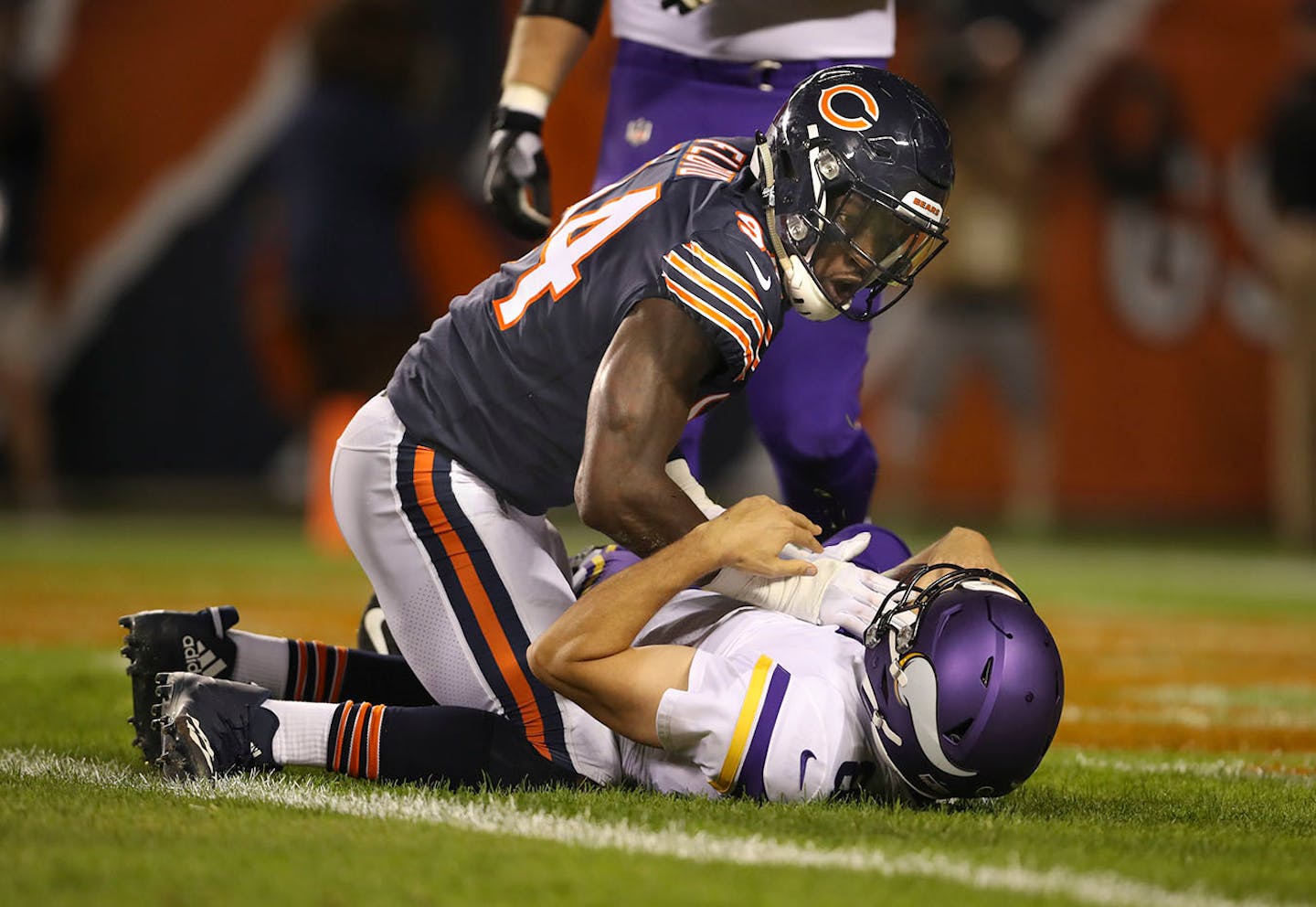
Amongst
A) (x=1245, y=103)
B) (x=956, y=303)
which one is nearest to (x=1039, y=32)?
(x=1245, y=103)

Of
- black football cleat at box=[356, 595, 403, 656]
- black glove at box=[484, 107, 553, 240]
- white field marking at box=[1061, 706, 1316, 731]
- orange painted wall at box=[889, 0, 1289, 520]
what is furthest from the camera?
orange painted wall at box=[889, 0, 1289, 520]

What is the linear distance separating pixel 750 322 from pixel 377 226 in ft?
20.5

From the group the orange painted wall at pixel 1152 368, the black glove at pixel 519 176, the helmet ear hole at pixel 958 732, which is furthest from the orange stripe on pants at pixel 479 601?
the orange painted wall at pixel 1152 368

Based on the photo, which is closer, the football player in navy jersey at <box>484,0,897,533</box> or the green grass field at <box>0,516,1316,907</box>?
the green grass field at <box>0,516,1316,907</box>

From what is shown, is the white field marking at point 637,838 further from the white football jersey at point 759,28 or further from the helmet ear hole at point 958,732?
the white football jersey at point 759,28

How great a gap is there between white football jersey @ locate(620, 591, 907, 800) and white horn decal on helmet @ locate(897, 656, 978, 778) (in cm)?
13

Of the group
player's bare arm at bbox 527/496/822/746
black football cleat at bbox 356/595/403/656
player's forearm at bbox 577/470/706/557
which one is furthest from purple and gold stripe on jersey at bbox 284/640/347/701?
player's forearm at bbox 577/470/706/557

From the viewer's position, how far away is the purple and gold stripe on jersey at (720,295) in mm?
2840

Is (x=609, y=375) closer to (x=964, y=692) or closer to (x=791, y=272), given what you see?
(x=791, y=272)

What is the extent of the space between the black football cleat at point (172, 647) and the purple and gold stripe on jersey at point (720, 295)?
114cm

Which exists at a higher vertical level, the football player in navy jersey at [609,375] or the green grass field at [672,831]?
the football player in navy jersey at [609,375]

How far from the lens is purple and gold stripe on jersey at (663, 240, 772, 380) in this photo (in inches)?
112

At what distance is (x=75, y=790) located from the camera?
2906 millimetres

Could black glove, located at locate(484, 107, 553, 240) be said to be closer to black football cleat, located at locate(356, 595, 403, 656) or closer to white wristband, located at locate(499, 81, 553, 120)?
white wristband, located at locate(499, 81, 553, 120)
